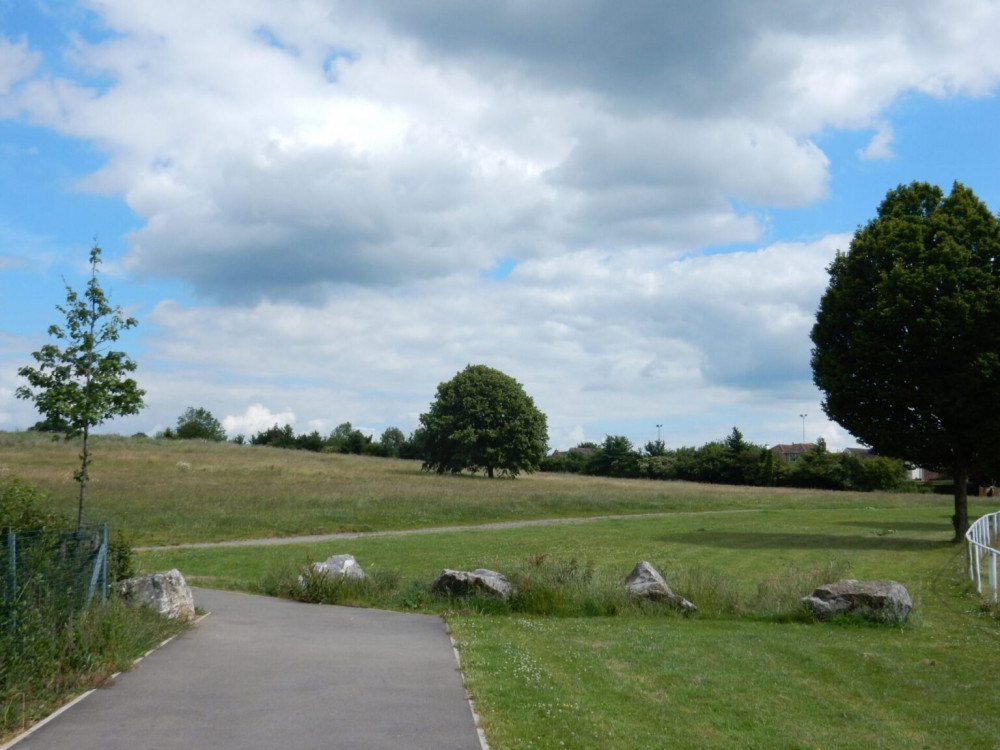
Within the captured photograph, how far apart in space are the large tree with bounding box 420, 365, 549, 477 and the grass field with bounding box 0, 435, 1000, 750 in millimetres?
40095

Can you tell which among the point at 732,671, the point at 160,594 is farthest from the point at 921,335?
the point at 160,594

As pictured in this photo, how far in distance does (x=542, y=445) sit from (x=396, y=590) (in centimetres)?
7151

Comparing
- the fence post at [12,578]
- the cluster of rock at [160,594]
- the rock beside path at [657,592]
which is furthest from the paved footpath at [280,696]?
the rock beside path at [657,592]

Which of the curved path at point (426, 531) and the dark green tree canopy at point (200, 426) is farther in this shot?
the dark green tree canopy at point (200, 426)

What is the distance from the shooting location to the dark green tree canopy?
158750mm

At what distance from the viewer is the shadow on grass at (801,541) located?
108ft

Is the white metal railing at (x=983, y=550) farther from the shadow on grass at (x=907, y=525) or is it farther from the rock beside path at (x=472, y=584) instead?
the rock beside path at (x=472, y=584)

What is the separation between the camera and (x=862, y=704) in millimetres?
9688

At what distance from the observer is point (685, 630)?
14930mm

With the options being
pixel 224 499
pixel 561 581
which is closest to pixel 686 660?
pixel 561 581

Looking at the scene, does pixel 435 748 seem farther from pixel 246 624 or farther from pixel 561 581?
pixel 561 581

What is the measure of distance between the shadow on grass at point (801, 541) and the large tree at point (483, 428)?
160ft

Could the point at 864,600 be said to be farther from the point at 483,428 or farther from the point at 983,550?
the point at 483,428

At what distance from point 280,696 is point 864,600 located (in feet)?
33.9
